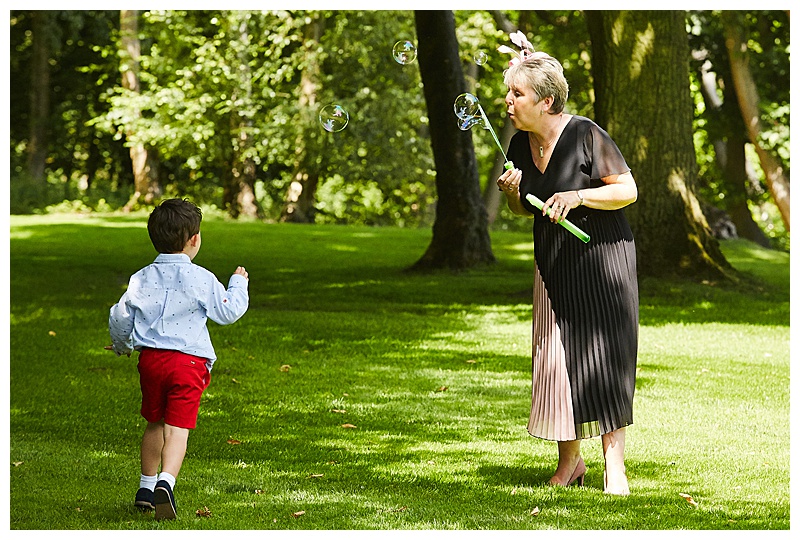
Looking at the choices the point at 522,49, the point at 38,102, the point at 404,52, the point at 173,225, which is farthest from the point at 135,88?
the point at 173,225

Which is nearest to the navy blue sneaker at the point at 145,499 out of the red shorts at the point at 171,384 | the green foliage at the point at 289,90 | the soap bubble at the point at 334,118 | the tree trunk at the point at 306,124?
the red shorts at the point at 171,384

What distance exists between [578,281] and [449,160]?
12.2m

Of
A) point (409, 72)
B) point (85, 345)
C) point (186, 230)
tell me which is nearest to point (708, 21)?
point (409, 72)

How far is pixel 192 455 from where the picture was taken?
602cm

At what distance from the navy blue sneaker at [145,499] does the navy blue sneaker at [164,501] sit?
13 cm

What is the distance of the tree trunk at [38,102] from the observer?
33.6 m

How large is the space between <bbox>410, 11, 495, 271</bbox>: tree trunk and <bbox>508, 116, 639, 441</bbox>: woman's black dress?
11.5m

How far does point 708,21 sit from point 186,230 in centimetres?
2032

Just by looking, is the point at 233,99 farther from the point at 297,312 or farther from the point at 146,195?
the point at 297,312

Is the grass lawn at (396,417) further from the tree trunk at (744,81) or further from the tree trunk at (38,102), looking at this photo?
the tree trunk at (38,102)

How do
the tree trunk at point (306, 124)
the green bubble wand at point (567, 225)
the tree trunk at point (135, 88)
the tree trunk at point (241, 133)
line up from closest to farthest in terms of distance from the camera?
the green bubble wand at point (567, 225) → the tree trunk at point (306, 124) → the tree trunk at point (241, 133) → the tree trunk at point (135, 88)

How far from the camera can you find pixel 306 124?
96.2 ft

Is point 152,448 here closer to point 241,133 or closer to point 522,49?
point 522,49

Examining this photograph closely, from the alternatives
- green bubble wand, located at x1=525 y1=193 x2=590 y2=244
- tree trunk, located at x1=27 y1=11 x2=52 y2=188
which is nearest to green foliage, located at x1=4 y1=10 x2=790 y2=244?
tree trunk, located at x1=27 y1=11 x2=52 y2=188
